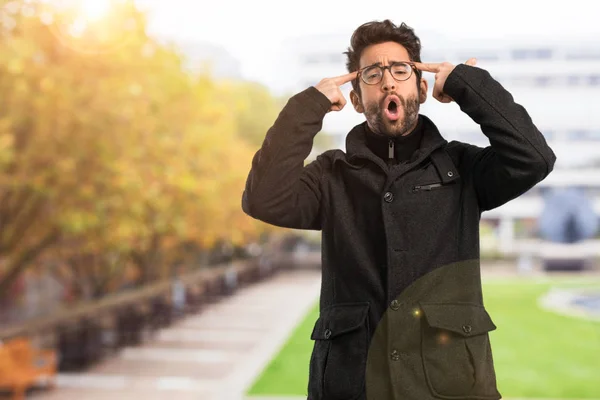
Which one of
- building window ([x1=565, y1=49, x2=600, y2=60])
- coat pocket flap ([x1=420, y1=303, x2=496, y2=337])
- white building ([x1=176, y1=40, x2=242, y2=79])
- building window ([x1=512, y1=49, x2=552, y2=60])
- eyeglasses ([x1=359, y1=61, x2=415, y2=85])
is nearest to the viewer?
coat pocket flap ([x1=420, y1=303, x2=496, y2=337])

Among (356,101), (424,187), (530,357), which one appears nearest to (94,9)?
(356,101)

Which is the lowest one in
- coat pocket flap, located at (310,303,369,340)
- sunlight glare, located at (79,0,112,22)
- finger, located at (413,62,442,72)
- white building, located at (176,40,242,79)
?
coat pocket flap, located at (310,303,369,340)

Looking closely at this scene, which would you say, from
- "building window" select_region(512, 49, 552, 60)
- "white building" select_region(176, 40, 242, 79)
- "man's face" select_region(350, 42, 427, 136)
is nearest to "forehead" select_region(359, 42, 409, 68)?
"man's face" select_region(350, 42, 427, 136)

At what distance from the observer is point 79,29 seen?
23.3ft

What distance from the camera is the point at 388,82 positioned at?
1580mm

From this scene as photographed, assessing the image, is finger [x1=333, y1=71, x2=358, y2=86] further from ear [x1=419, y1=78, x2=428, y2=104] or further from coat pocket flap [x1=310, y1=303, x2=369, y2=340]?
coat pocket flap [x1=310, y1=303, x2=369, y2=340]

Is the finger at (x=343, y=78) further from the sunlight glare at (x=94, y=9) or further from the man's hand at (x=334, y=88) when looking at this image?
the sunlight glare at (x=94, y=9)

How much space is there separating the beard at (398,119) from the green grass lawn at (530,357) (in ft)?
20.5

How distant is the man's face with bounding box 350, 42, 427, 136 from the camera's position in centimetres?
158

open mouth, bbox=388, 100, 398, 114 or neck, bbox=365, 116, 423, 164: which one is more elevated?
A: open mouth, bbox=388, 100, 398, 114

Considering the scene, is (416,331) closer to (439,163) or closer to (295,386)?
(439,163)

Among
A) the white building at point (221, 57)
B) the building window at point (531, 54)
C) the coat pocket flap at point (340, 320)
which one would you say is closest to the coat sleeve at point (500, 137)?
the coat pocket flap at point (340, 320)

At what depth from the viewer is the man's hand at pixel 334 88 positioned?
5.29 ft

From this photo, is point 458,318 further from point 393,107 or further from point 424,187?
point 393,107
